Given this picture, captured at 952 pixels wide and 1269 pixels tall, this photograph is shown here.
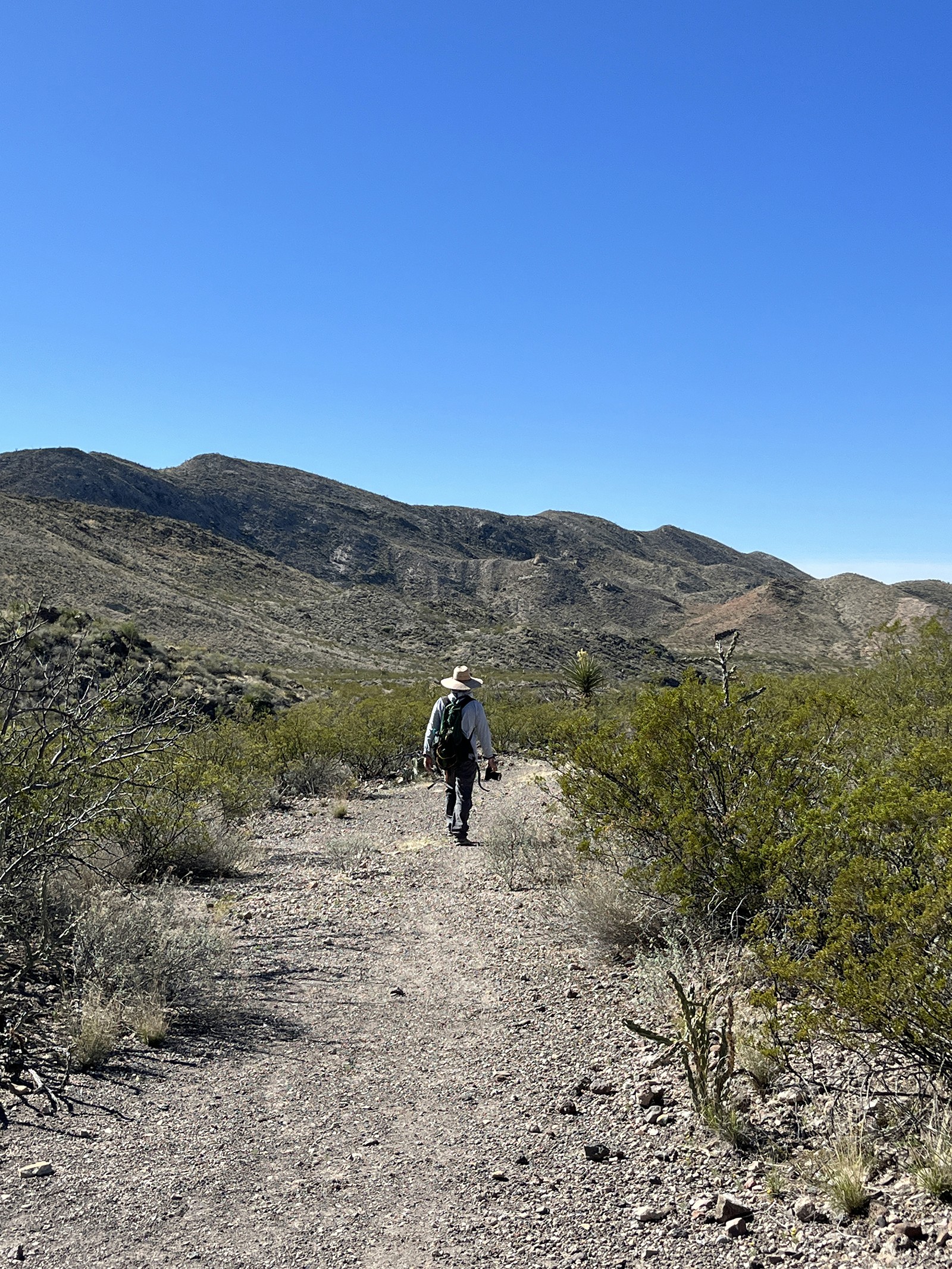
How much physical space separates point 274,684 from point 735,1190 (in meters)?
34.0

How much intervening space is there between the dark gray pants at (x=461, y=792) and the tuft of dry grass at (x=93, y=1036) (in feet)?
18.0

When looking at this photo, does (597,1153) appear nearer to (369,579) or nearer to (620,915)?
(620,915)

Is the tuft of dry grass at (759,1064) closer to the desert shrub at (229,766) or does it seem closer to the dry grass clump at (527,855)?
the dry grass clump at (527,855)

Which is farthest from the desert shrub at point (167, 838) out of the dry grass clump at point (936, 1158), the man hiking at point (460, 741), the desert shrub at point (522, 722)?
the desert shrub at point (522, 722)

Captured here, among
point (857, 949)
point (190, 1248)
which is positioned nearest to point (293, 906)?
point (190, 1248)

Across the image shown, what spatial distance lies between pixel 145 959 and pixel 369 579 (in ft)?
343

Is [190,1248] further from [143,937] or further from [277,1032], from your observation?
[143,937]

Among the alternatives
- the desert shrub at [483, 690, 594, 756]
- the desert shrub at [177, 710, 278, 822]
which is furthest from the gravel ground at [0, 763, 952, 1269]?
the desert shrub at [483, 690, 594, 756]

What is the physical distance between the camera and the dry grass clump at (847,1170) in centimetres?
273

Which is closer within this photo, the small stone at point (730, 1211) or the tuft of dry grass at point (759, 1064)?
the small stone at point (730, 1211)

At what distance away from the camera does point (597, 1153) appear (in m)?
3.44

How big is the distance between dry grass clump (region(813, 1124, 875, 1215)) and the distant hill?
2975 cm

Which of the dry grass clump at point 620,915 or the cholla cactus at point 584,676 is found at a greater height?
the cholla cactus at point 584,676

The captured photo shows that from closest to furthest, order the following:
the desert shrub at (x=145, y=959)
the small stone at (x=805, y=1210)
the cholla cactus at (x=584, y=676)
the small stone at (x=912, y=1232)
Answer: the small stone at (x=912, y=1232)
the small stone at (x=805, y=1210)
the desert shrub at (x=145, y=959)
the cholla cactus at (x=584, y=676)
